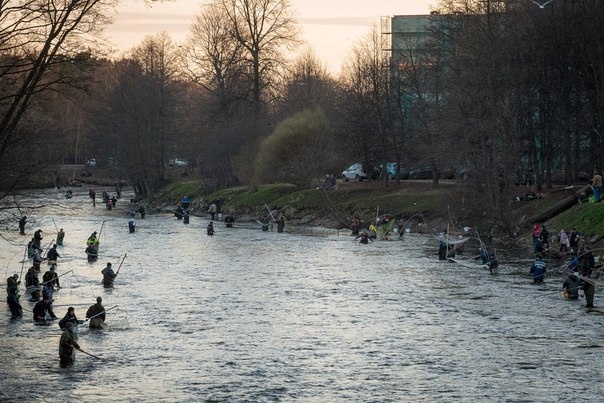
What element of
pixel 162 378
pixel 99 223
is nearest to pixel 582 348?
pixel 162 378

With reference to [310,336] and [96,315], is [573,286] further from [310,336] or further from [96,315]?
[96,315]

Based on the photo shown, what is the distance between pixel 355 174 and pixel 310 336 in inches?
2440

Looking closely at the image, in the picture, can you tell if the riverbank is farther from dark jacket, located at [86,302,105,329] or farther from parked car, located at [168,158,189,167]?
parked car, located at [168,158,189,167]

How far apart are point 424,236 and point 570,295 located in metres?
28.1

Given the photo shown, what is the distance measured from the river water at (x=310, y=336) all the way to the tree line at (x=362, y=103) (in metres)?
5.70

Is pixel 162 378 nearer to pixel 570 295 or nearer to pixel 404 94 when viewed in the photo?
pixel 570 295

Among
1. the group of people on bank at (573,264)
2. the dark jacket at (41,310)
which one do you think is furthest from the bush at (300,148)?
the dark jacket at (41,310)

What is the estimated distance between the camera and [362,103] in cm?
8575

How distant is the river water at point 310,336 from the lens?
25500 mm

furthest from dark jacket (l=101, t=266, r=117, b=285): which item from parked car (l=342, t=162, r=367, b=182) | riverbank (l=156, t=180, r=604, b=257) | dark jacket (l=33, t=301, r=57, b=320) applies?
parked car (l=342, t=162, r=367, b=182)

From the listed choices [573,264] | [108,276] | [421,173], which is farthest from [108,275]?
[421,173]

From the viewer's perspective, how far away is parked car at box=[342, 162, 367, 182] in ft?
306

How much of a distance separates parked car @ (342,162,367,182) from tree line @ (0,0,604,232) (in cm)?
107

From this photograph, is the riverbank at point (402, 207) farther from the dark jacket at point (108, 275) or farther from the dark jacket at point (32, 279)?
the dark jacket at point (32, 279)
